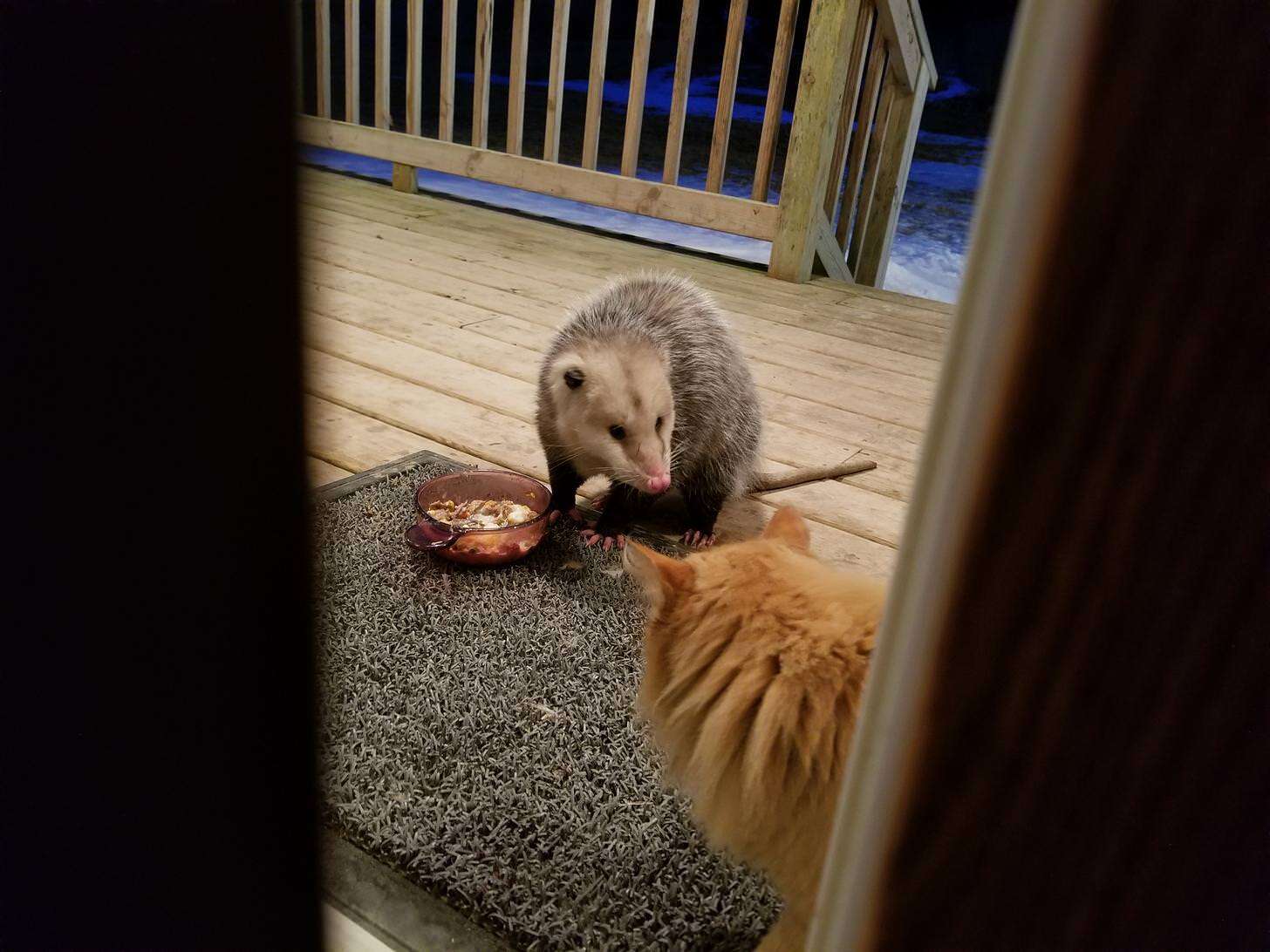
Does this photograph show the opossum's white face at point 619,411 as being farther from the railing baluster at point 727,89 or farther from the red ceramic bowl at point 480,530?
the railing baluster at point 727,89

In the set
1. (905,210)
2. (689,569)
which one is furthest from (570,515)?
(905,210)

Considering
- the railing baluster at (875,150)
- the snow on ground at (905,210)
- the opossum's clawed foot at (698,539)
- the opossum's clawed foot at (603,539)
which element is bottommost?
the opossum's clawed foot at (698,539)

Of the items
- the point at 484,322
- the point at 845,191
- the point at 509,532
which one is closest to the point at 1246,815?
the point at 509,532

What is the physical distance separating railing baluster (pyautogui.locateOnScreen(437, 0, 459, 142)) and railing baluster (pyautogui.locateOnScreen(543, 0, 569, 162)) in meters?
0.58

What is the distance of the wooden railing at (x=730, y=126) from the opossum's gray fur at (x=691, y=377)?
6.57 feet

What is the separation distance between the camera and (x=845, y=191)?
4.38m

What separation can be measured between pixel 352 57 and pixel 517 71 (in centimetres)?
118

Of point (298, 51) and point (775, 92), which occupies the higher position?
point (775, 92)

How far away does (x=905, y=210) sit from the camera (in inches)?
251

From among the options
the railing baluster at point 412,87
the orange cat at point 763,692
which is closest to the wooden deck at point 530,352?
the orange cat at point 763,692

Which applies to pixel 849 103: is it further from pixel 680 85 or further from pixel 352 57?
pixel 352 57

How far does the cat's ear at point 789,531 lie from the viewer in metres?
1.12

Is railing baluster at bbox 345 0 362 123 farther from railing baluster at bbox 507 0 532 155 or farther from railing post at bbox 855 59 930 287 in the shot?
railing post at bbox 855 59 930 287

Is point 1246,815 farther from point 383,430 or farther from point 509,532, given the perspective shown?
point 383,430
